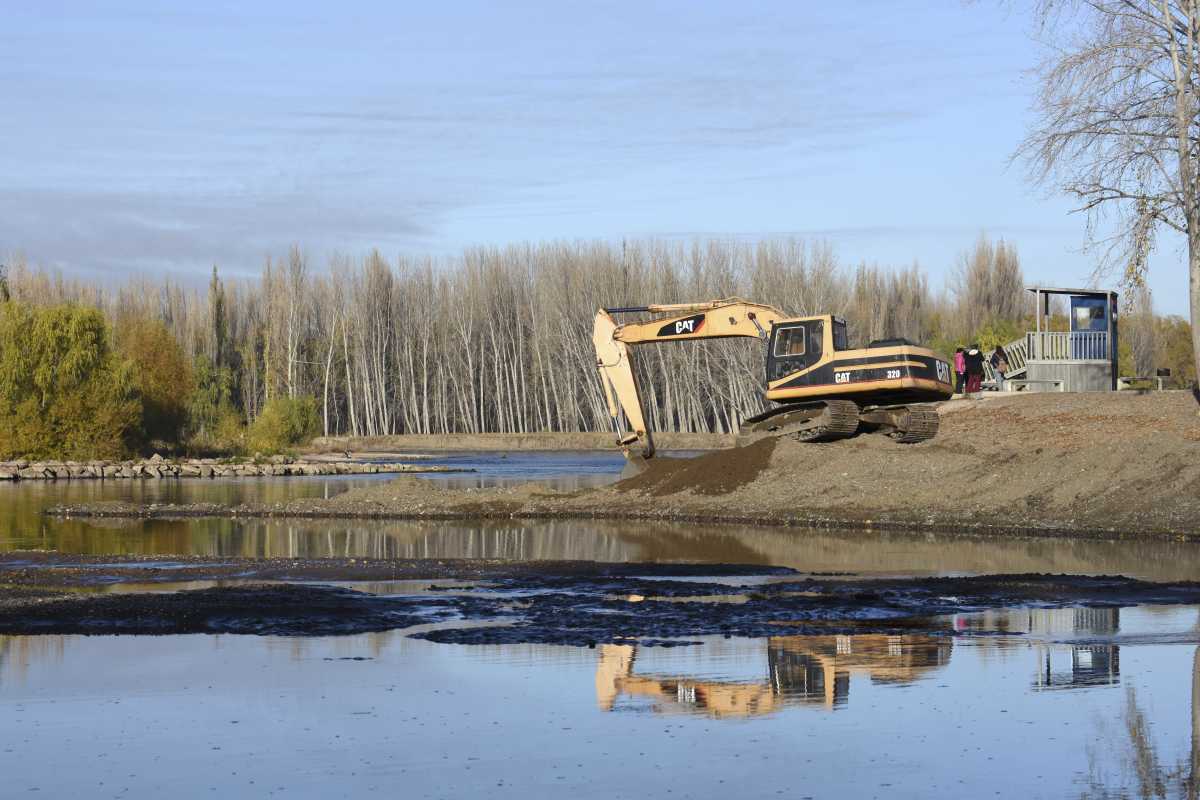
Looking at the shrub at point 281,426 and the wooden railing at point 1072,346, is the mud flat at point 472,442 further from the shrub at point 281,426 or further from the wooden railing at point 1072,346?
the wooden railing at point 1072,346

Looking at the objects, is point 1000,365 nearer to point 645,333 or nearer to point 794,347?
point 794,347

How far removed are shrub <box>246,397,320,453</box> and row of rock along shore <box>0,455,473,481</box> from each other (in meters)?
11.2

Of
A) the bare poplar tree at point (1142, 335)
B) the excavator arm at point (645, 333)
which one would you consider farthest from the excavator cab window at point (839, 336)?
the bare poplar tree at point (1142, 335)

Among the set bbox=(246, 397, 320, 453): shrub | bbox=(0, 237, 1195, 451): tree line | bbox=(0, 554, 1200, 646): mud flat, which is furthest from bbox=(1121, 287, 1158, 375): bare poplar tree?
bbox=(0, 554, 1200, 646): mud flat

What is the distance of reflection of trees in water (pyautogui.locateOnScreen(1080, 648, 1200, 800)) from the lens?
8.39 meters

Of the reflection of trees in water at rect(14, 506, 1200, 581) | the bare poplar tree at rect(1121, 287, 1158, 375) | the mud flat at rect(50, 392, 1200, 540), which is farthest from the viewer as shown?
the bare poplar tree at rect(1121, 287, 1158, 375)

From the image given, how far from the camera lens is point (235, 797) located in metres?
8.49

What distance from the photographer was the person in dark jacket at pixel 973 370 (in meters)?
45.4

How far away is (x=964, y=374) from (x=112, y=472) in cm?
3489

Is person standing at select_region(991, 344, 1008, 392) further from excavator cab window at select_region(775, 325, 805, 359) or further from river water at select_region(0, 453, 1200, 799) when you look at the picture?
river water at select_region(0, 453, 1200, 799)

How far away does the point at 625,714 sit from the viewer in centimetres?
1085

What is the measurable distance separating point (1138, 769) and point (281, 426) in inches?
2868

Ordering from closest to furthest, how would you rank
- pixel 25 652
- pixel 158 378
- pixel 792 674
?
pixel 792 674, pixel 25 652, pixel 158 378

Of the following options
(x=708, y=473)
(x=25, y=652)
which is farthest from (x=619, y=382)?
(x=25, y=652)
